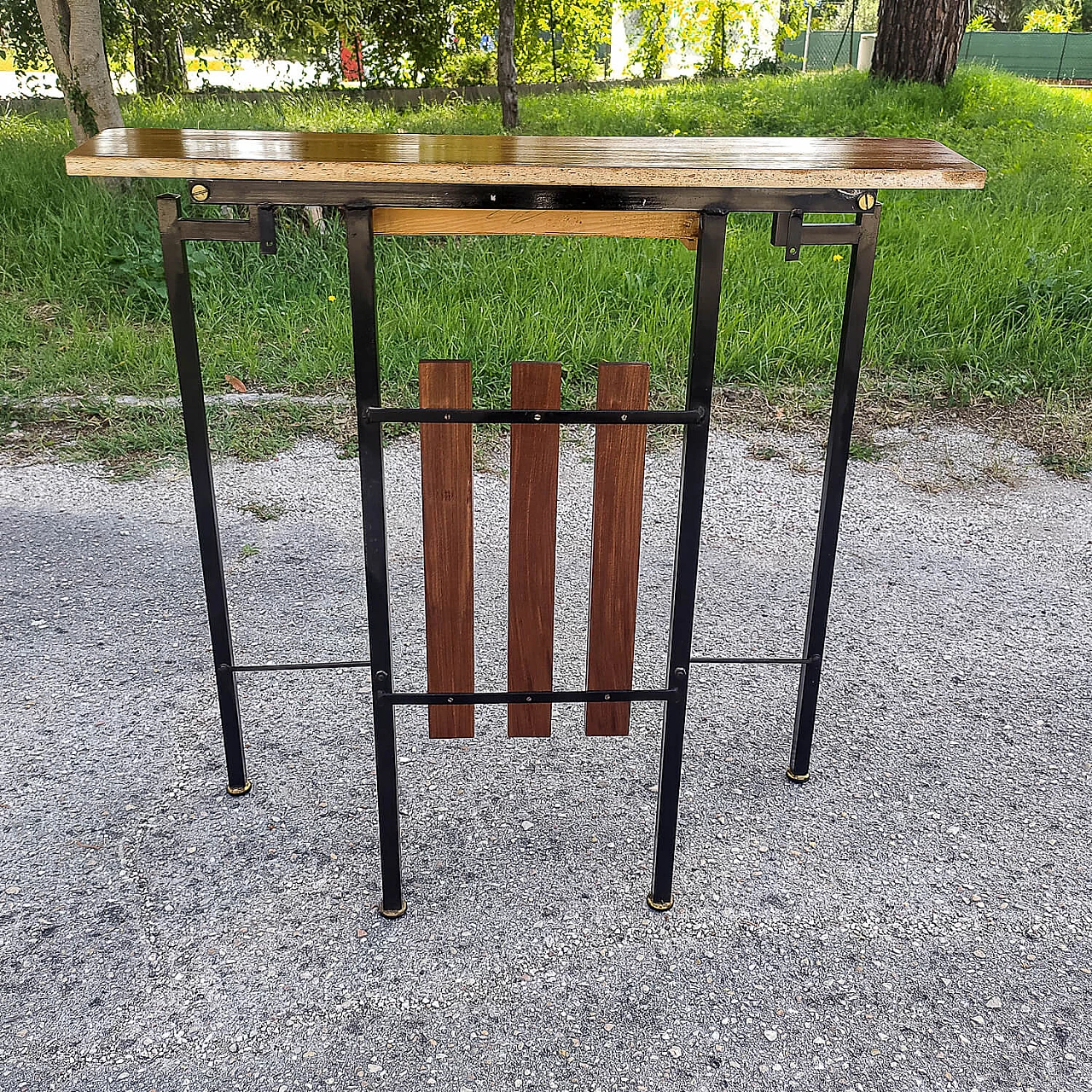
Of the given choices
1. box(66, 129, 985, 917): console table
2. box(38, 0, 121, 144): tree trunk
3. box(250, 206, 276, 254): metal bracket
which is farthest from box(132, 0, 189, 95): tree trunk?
box(250, 206, 276, 254): metal bracket

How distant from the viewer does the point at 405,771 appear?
2701mm

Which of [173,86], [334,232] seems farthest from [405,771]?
[173,86]

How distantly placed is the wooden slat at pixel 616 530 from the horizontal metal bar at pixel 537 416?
0.11 m

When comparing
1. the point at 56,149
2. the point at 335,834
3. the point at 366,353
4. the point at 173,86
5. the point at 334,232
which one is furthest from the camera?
the point at 173,86

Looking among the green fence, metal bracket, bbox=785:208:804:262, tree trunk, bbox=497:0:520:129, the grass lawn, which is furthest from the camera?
the green fence

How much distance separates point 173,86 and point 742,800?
1167 cm

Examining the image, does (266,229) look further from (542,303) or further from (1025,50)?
(1025,50)

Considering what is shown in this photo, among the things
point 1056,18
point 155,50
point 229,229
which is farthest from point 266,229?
point 1056,18

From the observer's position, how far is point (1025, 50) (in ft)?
90.8

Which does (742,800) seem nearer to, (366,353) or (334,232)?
(366,353)

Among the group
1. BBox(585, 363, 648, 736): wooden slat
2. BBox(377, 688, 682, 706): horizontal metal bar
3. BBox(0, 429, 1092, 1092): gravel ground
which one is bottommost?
BBox(0, 429, 1092, 1092): gravel ground

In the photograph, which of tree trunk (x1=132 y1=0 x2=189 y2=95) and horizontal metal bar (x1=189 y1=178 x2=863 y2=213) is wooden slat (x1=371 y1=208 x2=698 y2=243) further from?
tree trunk (x1=132 y1=0 x2=189 y2=95)

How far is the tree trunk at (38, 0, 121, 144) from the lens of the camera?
6133 millimetres

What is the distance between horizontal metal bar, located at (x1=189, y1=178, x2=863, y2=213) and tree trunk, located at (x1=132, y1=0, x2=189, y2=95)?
11040 mm
